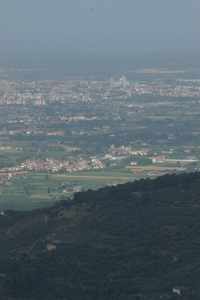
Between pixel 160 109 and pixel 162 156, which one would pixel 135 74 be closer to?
pixel 160 109

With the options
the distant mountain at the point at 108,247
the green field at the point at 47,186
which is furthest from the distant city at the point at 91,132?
the distant mountain at the point at 108,247

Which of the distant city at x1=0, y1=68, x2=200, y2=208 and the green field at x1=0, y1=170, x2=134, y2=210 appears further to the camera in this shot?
the distant city at x1=0, y1=68, x2=200, y2=208

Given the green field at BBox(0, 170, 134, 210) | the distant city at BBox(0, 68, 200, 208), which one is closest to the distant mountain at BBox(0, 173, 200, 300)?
the green field at BBox(0, 170, 134, 210)

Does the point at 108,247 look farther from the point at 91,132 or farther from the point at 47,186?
the point at 91,132

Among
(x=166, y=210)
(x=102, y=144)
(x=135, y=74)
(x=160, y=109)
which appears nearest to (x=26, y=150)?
(x=102, y=144)

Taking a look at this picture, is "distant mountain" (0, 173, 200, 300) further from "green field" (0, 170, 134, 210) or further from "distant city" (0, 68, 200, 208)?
"distant city" (0, 68, 200, 208)

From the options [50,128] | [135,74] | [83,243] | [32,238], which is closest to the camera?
[83,243]

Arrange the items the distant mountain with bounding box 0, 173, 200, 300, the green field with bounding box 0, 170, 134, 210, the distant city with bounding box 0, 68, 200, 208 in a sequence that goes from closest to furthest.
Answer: the distant mountain with bounding box 0, 173, 200, 300 → the green field with bounding box 0, 170, 134, 210 → the distant city with bounding box 0, 68, 200, 208

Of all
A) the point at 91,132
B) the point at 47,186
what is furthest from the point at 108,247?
the point at 91,132
